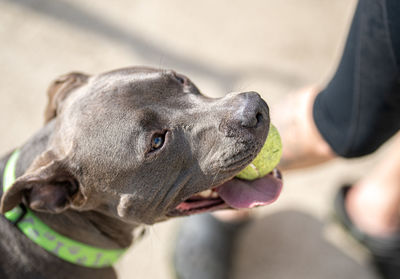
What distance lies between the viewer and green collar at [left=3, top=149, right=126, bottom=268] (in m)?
2.67

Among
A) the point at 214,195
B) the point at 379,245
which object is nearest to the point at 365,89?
the point at 214,195

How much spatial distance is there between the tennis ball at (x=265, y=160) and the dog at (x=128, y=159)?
7 cm

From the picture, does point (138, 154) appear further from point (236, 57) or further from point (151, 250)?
point (236, 57)

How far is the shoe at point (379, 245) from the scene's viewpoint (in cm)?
383

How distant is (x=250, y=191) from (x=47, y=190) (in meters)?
1.23

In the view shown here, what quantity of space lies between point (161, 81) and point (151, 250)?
2.02 m

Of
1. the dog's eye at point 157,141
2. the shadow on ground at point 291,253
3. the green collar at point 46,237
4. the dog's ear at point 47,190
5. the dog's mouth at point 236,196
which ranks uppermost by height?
the dog's eye at point 157,141

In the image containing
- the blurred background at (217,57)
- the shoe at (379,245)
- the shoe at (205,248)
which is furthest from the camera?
the blurred background at (217,57)

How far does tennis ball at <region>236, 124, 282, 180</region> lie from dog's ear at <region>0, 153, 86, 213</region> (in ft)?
3.41

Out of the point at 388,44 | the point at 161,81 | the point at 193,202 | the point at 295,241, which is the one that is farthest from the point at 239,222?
the point at 388,44

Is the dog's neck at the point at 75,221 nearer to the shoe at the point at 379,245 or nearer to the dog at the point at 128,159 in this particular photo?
the dog at the point at 128,159

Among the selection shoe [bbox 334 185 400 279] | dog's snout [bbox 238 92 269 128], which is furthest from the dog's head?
shoe [bbox 334 185 400 279]

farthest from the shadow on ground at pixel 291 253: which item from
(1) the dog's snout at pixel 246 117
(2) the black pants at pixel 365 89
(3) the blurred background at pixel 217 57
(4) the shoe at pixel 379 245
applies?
(1) the dog's snout at pixel 246 117

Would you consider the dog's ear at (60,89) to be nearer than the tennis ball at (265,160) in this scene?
No
